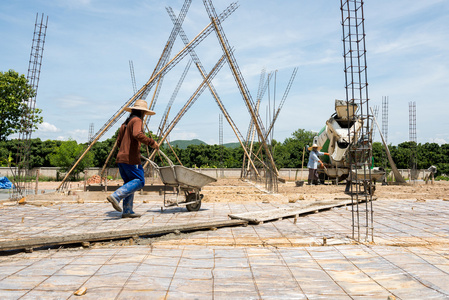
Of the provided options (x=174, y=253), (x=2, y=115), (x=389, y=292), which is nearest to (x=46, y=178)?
(x=2, y=115)

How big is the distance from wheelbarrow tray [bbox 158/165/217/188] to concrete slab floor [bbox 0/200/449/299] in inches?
53.0

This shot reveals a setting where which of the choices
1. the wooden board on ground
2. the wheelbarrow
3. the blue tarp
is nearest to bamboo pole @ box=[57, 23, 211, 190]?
the wheelbarrow

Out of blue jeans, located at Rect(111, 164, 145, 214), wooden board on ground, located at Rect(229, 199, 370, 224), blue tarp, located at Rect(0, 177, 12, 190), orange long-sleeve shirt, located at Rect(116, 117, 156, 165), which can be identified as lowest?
blue tarp, located at Rect(0, 177, 12, 190)

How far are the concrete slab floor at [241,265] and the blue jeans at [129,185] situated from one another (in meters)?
0.66

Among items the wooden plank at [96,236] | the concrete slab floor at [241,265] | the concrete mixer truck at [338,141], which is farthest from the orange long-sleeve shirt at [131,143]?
the concrete mixer truck at [338,141]

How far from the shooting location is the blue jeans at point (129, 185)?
16.3ft

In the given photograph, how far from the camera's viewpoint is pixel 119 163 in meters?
5.16

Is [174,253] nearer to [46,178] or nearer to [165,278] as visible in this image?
[165,278]

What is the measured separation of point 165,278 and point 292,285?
82 cm

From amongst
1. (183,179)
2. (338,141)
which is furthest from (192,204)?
(338,141)

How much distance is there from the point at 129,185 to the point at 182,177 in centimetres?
92

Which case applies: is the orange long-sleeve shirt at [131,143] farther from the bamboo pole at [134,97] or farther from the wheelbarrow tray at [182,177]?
the bamboo pole at [134,97]

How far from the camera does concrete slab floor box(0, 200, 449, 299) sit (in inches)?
84.6

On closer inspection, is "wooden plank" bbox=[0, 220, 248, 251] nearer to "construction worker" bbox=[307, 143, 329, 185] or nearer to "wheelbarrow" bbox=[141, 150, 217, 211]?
"wheelbarrow" bbox=[141, 150, 217, 211]
